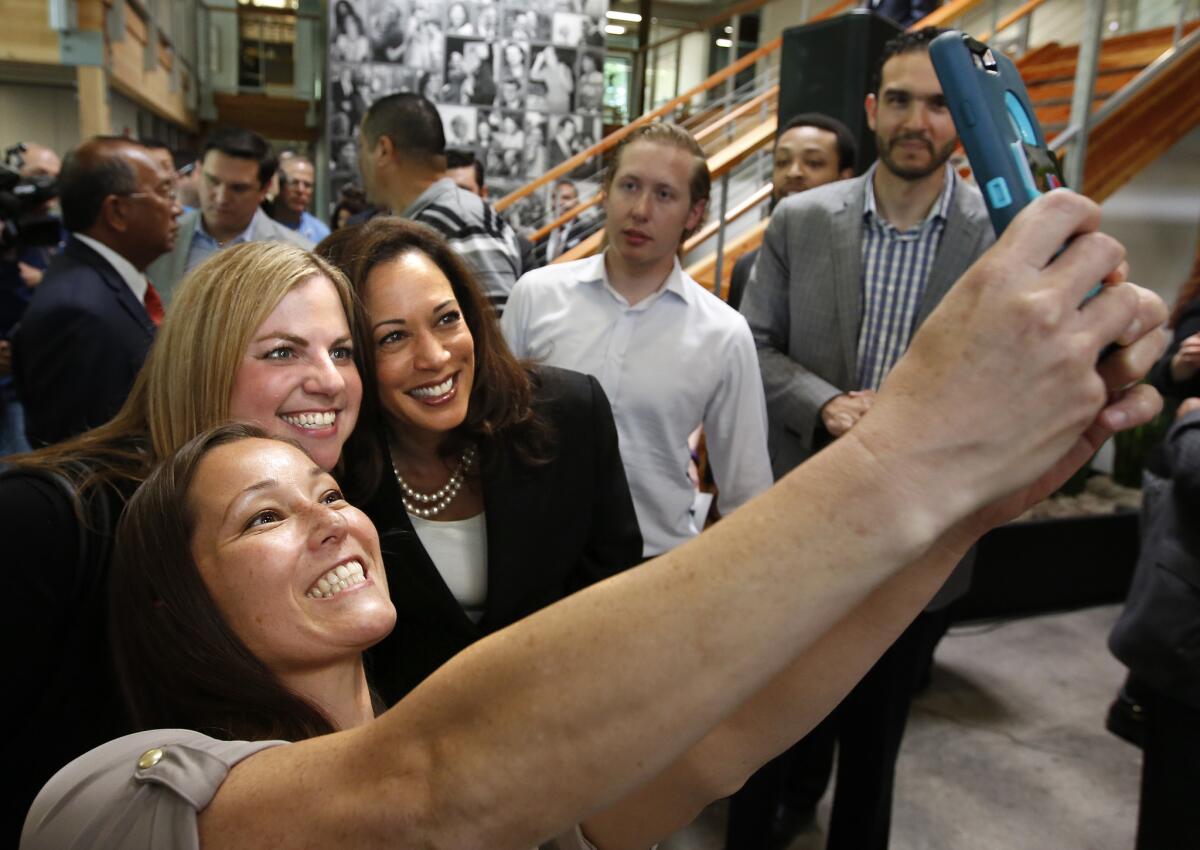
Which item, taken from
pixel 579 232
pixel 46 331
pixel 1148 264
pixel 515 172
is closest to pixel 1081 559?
pixel 1148 264

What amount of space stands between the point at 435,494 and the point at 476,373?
0.84ft

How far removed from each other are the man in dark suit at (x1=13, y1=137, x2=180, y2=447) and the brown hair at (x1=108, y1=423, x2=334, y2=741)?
161cm

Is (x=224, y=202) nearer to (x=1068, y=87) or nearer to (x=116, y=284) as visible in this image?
(x=116, y=284)

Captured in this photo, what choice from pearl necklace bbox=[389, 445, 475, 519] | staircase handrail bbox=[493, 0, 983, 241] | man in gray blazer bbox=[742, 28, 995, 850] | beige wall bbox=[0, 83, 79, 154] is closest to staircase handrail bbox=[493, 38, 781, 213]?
staircase handrail bbox=[493, 0, 983, 241]

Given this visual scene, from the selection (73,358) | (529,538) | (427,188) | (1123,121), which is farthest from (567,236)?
(529,538)

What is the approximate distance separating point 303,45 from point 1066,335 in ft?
40.5

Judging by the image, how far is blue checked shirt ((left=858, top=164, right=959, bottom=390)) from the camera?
7.58 feet

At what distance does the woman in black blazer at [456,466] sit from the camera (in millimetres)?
1621

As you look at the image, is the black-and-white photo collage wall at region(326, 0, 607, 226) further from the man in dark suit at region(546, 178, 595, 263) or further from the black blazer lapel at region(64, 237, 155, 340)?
the black blazer lapel at region(64, 237, 155, 340)

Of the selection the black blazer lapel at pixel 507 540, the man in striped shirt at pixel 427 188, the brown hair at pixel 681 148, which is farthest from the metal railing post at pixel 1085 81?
the black blazer lapel at pixel 507 540

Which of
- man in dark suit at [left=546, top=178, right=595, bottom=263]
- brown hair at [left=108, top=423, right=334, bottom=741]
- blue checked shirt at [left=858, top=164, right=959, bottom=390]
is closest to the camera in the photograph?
brown hair at [left=108, top=423, right=334, bottom=741]

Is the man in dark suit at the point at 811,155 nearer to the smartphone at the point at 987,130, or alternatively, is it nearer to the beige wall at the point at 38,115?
the smartphone at the point at 987,130

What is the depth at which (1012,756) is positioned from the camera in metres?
3.30

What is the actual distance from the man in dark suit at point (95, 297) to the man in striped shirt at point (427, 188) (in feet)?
2.45
